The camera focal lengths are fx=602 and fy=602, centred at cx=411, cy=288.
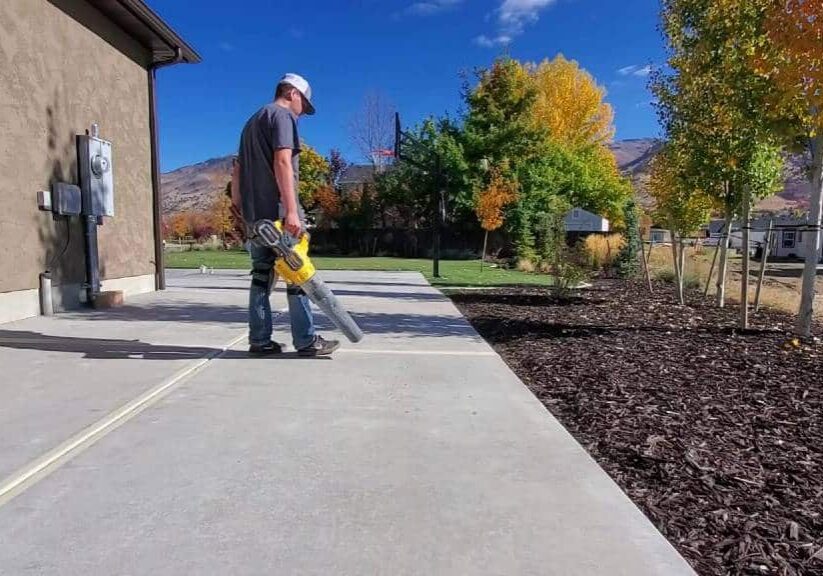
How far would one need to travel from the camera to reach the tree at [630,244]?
803 inches

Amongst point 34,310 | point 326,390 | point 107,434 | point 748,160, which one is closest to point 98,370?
point 107,434

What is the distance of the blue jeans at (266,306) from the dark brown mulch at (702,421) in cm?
187

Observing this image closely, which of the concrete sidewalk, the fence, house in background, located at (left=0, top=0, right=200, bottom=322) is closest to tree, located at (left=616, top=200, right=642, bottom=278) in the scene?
the fence

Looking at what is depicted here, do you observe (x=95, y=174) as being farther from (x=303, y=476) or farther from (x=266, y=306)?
(x=303, y=476)

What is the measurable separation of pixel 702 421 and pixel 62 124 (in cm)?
795

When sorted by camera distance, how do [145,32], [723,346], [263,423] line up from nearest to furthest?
[263,423] < [723,346] < [145,32]

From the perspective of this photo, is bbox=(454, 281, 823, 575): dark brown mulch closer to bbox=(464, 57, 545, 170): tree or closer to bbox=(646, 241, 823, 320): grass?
bbox=(646, 241, 823, 320): grass

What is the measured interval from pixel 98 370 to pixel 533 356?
12.4ft

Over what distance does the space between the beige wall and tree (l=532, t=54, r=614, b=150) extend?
32211 millimetres

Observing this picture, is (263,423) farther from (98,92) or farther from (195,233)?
(195,233)

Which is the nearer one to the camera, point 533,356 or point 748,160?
point 533,356

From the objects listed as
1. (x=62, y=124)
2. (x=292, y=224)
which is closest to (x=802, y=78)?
(x=292, y=224)

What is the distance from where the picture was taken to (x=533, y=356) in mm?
5840

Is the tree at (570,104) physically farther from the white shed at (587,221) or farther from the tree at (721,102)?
the tree at (721,102)
